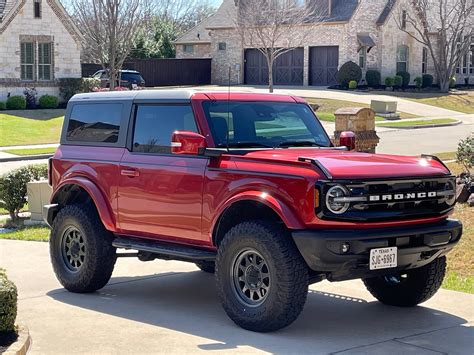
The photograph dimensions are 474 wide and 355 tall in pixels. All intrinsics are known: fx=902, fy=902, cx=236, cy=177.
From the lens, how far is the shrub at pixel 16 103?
132 ft

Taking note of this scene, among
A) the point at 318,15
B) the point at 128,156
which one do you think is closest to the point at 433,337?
the point at 128,156

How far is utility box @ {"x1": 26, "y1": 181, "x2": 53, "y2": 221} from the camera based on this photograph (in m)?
14.7

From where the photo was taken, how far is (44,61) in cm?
4325

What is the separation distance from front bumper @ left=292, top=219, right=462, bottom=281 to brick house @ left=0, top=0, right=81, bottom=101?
35.6 meters

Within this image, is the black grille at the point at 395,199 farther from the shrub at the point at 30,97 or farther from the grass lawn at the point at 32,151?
the shrub at the point at 30,97

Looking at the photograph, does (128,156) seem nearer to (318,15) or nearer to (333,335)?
(333,335)

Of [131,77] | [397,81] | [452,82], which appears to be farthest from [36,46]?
[452,82]

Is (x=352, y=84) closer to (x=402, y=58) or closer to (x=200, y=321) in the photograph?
(x=402, y=58)

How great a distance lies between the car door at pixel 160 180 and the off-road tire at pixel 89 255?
339 mm

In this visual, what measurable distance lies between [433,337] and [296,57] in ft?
159

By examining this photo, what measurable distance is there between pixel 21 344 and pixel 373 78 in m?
47.2

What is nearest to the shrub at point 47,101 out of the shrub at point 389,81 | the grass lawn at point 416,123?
the grass lawn at point 416,123

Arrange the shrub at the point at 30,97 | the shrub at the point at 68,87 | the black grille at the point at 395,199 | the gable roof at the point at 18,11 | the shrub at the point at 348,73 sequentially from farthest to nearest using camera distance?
1. the shrub at the point at 348,73
2. the shrub at the point at 68,87
3. the shrub at the point at 30,97
4. the gable roof at the point at 18,11
5. the black grille at the point at 395,199

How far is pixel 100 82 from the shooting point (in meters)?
45.6
